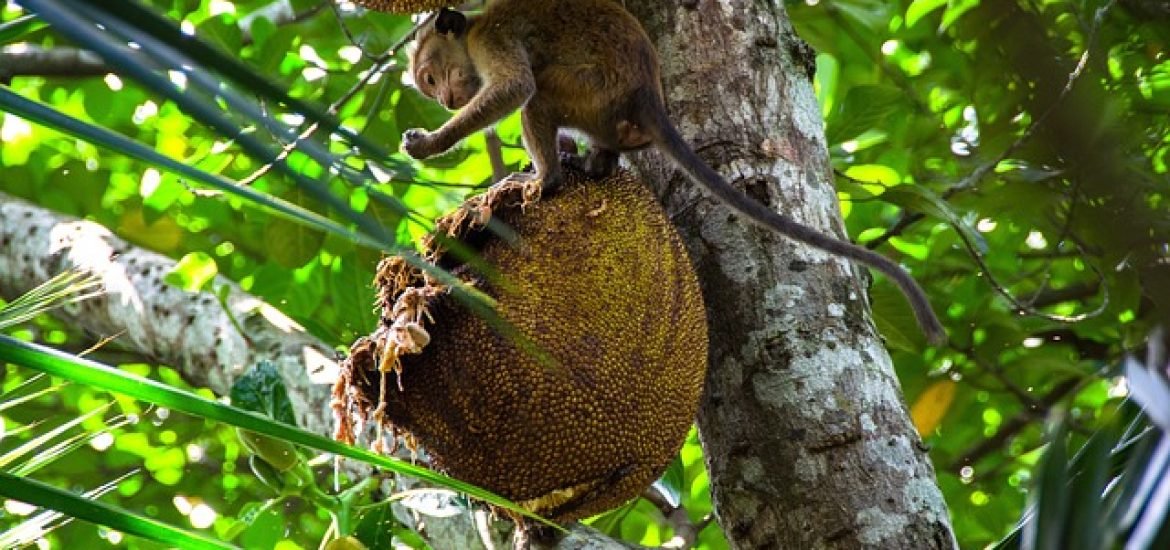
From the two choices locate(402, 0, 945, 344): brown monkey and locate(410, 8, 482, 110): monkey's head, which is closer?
locate(402, 0, 945, 344): brown monkey

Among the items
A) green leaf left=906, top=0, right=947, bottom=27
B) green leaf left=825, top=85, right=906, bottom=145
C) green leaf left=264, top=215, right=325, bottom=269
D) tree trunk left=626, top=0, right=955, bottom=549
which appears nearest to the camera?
tree trunk left=626, top=0, right=955, bottom=549

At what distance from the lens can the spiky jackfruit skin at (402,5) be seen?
7.23 feet

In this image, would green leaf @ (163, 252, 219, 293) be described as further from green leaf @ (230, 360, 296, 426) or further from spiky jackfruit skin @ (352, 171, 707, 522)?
spiky jackfruit skin @ (352, 171, 707, 522)

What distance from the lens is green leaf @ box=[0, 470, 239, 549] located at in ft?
3.08

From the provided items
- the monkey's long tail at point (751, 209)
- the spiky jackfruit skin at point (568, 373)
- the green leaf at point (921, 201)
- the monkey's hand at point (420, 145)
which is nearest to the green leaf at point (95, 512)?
the spiky jackfruit skin at point (568, 373)

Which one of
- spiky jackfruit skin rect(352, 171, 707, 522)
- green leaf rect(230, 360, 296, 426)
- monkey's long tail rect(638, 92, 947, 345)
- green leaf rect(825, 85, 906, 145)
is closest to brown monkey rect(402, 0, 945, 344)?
monkey's long tail rect(638, 92, 947, 345)

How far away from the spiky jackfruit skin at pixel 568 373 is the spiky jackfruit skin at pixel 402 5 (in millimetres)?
398

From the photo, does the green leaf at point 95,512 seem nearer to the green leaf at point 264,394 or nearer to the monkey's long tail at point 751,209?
the monkey's long tail at point 751,209

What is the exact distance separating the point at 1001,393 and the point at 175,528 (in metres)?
4.20

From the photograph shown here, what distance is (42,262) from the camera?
4262mm

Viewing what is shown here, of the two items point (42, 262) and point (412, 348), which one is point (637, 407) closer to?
point (412, 348)

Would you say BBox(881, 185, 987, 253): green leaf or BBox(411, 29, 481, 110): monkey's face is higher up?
BBox(411, 29, 481, 110): monkey's face

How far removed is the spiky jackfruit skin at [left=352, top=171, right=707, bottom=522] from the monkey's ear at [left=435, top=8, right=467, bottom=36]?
846mm

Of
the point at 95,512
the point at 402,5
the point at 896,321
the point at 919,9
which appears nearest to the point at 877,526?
the point at 402,5
